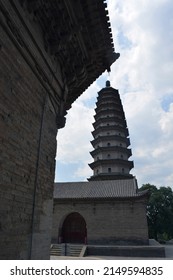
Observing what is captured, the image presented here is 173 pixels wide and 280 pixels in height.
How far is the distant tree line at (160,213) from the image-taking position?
1289 inches

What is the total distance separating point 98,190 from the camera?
2294 centimetres

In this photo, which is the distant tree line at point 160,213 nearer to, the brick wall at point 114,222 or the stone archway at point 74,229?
the brick wall at point 114,222

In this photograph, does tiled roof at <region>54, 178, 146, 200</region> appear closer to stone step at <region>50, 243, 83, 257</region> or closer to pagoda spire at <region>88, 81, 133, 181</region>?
pagoda spire at <region>88, 81, 133, 181</region>

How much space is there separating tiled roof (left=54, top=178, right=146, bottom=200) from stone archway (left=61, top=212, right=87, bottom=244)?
2.07 meters

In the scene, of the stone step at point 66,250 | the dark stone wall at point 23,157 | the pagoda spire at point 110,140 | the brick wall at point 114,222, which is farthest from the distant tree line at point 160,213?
the dark stone wall at point 23,157

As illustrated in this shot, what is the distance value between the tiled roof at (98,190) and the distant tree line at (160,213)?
1213cm

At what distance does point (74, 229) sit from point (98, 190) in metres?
4.39

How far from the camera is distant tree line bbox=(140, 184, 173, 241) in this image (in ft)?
107

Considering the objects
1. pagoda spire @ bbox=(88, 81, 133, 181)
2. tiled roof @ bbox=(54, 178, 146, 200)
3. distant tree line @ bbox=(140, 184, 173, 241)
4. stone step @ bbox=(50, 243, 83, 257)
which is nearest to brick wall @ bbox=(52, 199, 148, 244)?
tiled roof @ bbox=(54, 178, 146, 200)

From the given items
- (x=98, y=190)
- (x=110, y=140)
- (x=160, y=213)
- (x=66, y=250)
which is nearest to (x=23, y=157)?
(x=66, y=250)

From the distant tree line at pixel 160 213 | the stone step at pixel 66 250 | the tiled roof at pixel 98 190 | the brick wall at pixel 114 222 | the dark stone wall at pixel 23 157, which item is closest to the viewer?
the dark stone wall at pixel 23 157

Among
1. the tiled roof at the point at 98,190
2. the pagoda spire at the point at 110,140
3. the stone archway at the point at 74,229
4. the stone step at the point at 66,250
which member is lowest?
the stone step at the point at 66,250

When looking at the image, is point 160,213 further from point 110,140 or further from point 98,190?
point 98,190
